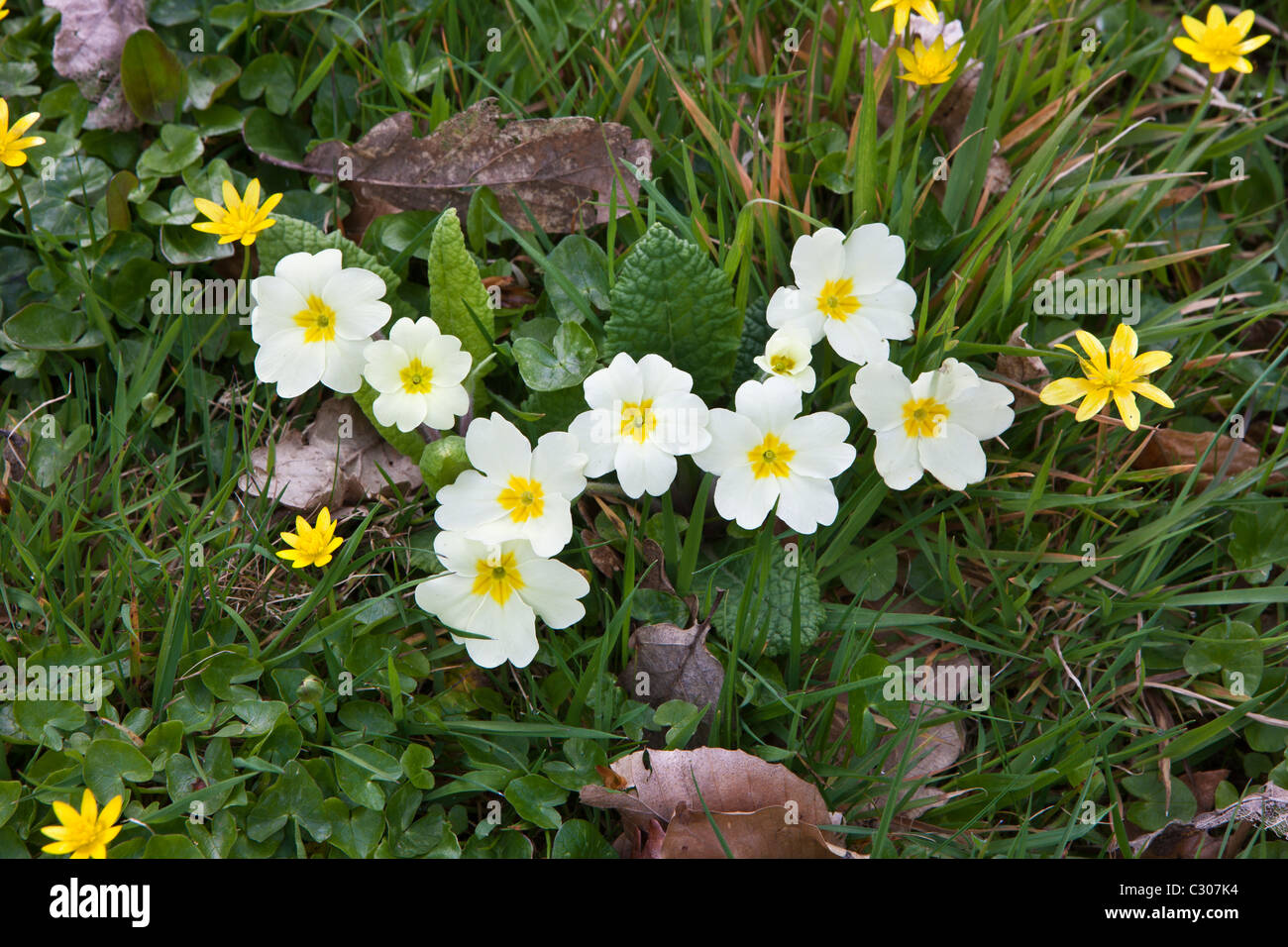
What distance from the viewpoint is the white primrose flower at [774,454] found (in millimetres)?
1988

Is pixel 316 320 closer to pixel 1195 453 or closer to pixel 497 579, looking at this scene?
pixel 497 579

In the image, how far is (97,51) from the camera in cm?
261

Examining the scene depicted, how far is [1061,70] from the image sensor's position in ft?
8.68

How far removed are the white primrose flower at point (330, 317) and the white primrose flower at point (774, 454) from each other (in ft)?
2.48

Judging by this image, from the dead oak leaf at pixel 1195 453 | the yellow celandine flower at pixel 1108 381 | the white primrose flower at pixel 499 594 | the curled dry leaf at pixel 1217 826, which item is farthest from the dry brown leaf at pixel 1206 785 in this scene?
the white primrose flower at pixel 499 594

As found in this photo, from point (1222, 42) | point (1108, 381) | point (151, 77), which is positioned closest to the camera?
point (1108, 381)

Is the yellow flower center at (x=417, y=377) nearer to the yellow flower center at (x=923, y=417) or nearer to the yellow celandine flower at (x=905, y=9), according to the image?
the yellow flower center at (x=923, y=417)

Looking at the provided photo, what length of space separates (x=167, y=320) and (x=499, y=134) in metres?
0.95

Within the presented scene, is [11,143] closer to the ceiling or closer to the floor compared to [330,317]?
closer to the ceiling

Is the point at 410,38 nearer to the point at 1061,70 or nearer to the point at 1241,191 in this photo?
the point at 1061,70

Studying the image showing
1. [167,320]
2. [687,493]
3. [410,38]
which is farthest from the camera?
[410,38]

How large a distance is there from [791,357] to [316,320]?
39.6 inches

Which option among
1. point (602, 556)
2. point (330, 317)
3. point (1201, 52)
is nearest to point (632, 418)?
point (602, 556)

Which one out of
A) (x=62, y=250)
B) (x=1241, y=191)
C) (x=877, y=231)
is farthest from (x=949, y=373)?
(x=62, y=250)
